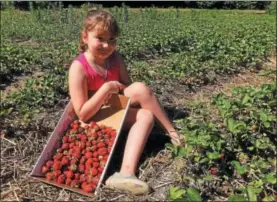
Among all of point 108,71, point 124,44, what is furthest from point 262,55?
point 108,71

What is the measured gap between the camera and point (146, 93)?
294 cm

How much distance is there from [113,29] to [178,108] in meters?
1.26

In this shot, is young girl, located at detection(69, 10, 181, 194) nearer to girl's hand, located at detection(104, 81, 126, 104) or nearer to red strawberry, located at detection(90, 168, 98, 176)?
girl's hand, located at detection(104, 81, 126, 104)

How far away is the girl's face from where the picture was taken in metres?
2.91

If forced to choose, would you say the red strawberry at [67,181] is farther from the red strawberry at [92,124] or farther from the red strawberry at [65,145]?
the red strawberry at [92,124]

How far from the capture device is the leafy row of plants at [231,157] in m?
2.51

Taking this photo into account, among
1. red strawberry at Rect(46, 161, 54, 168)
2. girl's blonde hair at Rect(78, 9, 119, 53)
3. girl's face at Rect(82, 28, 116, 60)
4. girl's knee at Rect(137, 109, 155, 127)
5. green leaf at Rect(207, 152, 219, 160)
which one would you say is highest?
girl's blonde hair at Rect(78, 9, 119, 53)

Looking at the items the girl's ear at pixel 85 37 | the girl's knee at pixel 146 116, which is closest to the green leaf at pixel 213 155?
the girl's knee at pixel 146 116

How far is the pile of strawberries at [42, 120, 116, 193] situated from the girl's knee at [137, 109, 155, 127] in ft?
0.68

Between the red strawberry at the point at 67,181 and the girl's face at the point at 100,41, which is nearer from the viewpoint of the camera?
the red strawberry at the point at 67,181

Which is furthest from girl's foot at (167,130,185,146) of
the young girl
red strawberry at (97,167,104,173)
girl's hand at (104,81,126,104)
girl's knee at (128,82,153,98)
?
red strawberry at (97,167,104,173)

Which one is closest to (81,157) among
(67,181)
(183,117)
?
(67,181)

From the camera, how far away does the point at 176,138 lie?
3051 millimetres

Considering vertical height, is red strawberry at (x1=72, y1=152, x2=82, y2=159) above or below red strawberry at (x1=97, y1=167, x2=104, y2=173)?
above
